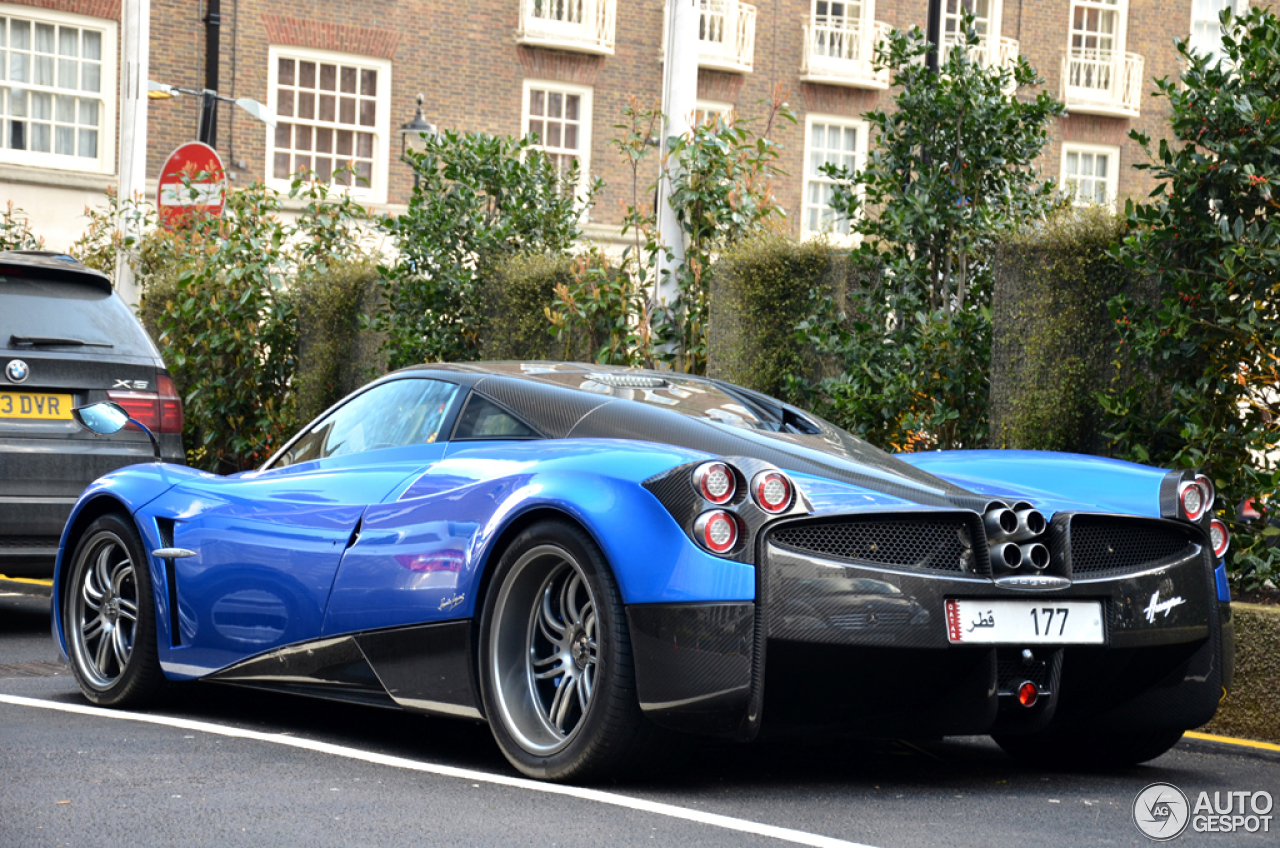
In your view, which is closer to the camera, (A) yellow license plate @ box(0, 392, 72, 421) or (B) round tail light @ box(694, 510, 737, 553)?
(B) round tail light @ box(694, 510, 737, 553)

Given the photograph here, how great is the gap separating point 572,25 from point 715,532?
26627 mm

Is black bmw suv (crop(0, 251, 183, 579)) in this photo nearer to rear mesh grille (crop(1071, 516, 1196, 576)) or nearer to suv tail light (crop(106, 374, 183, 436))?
suv tail light (crop(106, 374, 183, 436))

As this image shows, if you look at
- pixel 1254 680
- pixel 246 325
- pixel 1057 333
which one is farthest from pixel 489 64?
pixel 1254 680

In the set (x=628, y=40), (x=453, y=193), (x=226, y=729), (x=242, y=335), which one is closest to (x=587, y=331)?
(x=453, y=193)

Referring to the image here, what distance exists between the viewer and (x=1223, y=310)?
22.8 feet

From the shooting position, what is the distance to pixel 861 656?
14.5 feet

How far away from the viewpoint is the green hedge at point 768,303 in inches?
366

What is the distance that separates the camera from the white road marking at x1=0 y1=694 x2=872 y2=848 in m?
4.17

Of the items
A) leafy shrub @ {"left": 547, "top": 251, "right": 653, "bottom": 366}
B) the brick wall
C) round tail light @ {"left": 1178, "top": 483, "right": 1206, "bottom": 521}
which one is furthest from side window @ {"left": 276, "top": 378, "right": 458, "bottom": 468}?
the brick wall

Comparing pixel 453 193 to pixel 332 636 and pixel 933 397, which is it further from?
pixel 332 636

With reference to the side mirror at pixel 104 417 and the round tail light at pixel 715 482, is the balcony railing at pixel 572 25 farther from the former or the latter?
the round tail light at pixel 715 482

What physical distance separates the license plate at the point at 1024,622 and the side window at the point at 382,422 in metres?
1.86

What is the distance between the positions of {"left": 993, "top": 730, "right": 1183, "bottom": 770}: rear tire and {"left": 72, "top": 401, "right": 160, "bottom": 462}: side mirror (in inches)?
172

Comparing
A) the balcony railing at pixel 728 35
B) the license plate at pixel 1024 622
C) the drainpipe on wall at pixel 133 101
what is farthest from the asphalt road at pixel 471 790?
the balcony railing at pixel 728 35
